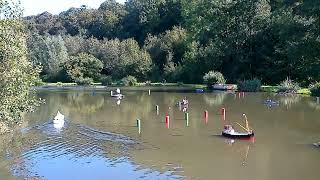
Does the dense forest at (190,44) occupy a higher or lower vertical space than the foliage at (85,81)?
higher

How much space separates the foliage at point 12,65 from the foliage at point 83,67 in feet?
249

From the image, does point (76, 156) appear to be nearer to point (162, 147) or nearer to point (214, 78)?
point (162, 147)

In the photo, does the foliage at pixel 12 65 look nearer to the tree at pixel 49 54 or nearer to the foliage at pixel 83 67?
the foliage at pixel 83 67

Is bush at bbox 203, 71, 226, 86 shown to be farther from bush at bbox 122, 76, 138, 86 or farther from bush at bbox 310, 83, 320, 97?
bush at bbox 310, 83, 320, 97

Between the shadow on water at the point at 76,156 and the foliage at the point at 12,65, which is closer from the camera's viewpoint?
the shadow on water at the point at 76,156

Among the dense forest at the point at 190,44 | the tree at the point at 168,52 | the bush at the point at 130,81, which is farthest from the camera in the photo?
the tree at the point at 168,52

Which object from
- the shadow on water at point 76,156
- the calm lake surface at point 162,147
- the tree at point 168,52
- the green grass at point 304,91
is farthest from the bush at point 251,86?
the shadow on water at point 76,156

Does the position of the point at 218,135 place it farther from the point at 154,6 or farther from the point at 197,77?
the point at 154,6

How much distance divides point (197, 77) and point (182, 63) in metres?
6.83

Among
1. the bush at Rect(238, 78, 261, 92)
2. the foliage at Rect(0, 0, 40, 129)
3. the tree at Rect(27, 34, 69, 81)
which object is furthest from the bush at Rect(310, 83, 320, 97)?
the tree at Rect(27, 34, 69, 81)

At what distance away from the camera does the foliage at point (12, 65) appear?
84.2ft

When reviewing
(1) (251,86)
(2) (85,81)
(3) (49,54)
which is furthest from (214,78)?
(3) (49,54)

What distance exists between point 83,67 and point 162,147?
258 feet

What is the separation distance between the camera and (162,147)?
28.5 m
